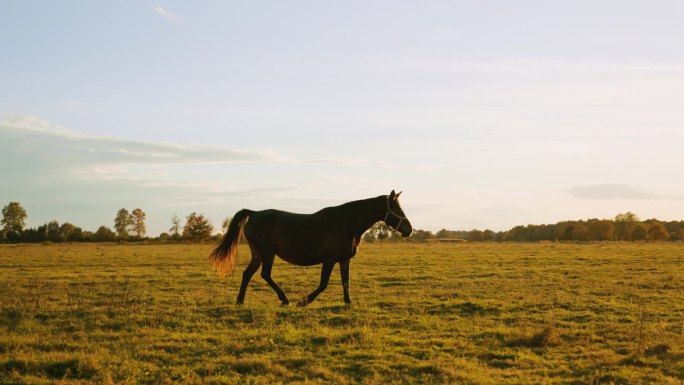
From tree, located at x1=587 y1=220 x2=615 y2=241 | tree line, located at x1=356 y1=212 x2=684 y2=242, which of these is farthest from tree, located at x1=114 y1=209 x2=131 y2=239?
tree, located at x1=587 y1=220 x2=615 y2=241

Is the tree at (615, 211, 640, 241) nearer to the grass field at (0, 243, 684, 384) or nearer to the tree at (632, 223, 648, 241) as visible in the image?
the tree at (632, 223, 648, 241)

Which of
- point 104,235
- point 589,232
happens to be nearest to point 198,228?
point 104,235

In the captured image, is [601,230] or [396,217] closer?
[396,217]

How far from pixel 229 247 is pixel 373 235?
57728mm

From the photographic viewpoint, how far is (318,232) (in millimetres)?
13750

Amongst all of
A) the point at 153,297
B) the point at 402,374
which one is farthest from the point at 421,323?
the point at 153,297

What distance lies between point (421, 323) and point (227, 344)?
14.7 feet

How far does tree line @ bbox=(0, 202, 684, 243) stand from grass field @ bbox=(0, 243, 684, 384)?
55247mm

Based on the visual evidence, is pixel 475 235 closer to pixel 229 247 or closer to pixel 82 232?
pixel 82 232

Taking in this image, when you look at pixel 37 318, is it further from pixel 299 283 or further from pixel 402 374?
pixel 299 283

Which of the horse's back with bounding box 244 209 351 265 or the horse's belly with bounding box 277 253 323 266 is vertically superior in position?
the horse's back with bounding box 244 209 351 265

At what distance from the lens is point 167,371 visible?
26.8ft

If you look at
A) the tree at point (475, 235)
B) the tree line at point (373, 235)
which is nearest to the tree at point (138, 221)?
the tree line at point (373, 235)

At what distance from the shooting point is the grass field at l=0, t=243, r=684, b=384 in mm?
8164
